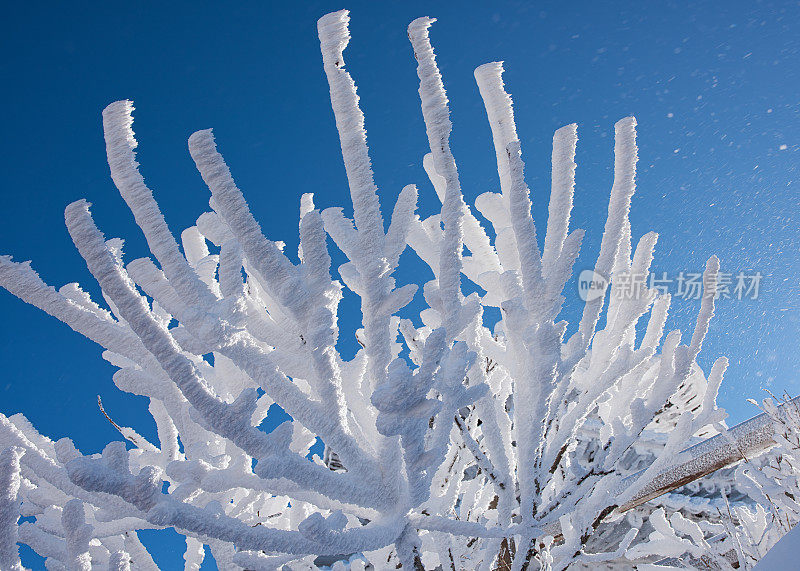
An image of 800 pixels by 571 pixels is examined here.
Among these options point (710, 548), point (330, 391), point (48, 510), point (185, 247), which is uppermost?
point (185, 247)

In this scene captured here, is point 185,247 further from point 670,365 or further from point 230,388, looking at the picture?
point 670,365

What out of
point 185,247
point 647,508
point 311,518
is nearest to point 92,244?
point 311,518

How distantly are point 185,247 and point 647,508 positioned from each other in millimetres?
8579

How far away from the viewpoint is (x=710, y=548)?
3906mm

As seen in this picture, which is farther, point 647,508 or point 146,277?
point 647,508

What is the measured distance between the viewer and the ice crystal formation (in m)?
1.08

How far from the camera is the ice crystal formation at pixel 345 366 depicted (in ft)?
3.56

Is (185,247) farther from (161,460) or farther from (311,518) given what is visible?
(311,518)

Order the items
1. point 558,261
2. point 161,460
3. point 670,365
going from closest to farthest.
A: point 558,261, point 670,365, point 161,460

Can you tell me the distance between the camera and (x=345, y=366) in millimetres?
1716

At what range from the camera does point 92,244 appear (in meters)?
1.02

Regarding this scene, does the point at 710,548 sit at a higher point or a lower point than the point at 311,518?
lower

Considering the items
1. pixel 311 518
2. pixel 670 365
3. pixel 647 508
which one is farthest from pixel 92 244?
pixel 647 508

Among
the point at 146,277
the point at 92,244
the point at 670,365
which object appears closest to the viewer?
the point at 92,244
